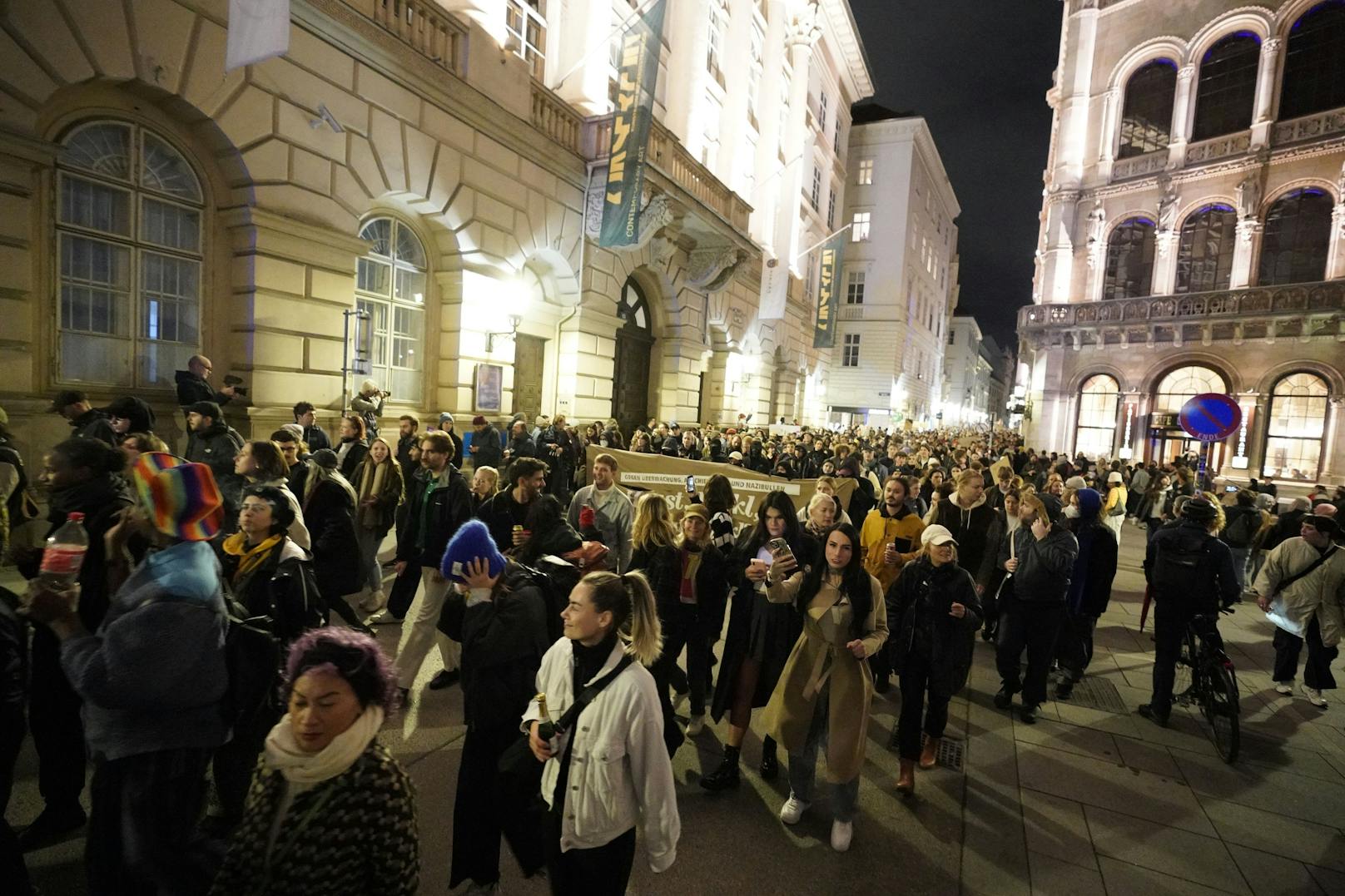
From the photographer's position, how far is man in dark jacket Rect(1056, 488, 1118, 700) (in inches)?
236

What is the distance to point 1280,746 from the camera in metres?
5.04

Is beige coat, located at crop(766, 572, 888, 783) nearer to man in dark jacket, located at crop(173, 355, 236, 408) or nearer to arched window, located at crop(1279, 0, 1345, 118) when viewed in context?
man in dark jacket, located at crop(173, 355, 236, 408)

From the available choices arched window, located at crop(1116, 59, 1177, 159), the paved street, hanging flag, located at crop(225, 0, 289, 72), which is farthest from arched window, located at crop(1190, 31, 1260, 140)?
hanging flag, located at crop(225, 0, 289, 72)

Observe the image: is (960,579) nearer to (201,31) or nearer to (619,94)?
(201,31)

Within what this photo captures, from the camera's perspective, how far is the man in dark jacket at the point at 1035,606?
5168 mm

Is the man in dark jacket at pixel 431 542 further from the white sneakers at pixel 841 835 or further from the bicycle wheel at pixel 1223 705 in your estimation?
the bicycle wheel at pixel 1223 705

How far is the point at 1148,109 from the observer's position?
28.0 m

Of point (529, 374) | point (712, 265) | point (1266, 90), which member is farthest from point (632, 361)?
point (1266, 90)

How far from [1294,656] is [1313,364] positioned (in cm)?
2569

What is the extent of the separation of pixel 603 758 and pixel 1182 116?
3628cm

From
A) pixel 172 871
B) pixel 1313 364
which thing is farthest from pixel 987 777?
pixel 1313 364

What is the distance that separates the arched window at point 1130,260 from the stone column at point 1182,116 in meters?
2.62

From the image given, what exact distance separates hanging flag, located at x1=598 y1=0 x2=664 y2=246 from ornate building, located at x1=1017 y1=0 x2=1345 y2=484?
1797 centimetres

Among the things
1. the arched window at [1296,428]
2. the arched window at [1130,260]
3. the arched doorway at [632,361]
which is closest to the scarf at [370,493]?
the arched doorway at [632,361]
